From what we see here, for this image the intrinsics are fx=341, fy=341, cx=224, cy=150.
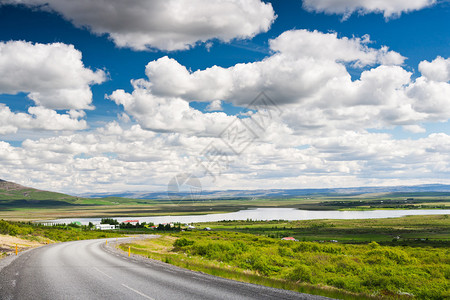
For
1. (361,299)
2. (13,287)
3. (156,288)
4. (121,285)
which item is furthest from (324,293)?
(13,287)

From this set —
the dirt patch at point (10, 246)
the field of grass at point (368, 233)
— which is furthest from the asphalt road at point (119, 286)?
the field of grass at point (368, 233)

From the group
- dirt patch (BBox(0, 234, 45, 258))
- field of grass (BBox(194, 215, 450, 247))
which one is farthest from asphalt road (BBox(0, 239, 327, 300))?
field of grass (BBox(194, 215, 450, 247))

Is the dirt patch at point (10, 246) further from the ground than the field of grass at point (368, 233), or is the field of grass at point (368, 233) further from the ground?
the dirt patch at point (10, 246)

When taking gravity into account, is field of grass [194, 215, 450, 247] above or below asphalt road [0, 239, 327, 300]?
below

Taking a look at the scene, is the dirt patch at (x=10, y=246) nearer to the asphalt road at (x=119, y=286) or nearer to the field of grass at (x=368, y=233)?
the asphalt road at (x=119, y=286)

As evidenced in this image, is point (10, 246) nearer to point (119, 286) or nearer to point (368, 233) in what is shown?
point (119, 286)

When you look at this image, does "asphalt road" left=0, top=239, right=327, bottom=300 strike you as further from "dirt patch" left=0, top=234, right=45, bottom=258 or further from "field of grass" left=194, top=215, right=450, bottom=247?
"field of grass" left=194, top=215, right=450, bottom=247

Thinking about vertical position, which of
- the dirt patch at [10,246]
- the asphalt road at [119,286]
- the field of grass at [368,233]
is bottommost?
the field of grass at [368,233]

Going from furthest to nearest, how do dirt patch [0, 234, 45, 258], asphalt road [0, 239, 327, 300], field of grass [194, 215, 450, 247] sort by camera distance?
field of grass [194, 215, 450, 247], dirt patch [0, 234, 45, 258], asphalt road [0, 239, 327, 300]

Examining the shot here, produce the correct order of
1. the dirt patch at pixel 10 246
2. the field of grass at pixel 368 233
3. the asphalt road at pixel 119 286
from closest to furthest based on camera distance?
1. the asphalt road at pixel 119 286
2. the dirt patch at pixel 10 246
3. the field of grass at pixel 368 233

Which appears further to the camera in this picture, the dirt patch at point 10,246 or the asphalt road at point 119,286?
the dirt patch at point 10,246

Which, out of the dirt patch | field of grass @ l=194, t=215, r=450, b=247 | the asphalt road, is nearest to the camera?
the asphalt road

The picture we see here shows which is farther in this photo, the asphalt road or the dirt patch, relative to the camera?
the dirt patch

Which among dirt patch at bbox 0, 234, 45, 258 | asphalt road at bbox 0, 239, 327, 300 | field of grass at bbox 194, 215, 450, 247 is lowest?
field of grass at bbox 194, 215, 450, 247
